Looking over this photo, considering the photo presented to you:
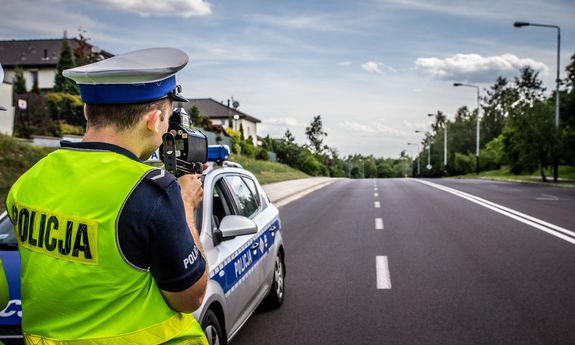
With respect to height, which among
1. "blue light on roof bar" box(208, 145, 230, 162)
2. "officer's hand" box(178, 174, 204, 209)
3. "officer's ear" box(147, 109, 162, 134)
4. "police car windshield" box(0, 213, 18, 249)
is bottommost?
"police car windshield" box(0, 213, 18, 249)

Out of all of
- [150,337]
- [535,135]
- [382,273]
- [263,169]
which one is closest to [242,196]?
[382,273]

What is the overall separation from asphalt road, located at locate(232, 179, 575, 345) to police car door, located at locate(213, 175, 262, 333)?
1.58ft

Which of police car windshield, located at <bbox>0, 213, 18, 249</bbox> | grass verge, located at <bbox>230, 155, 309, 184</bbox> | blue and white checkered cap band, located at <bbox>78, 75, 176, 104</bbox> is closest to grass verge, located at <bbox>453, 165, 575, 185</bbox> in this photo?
grass verge, located at <bbox>230, 155, 309, 184</bbox>

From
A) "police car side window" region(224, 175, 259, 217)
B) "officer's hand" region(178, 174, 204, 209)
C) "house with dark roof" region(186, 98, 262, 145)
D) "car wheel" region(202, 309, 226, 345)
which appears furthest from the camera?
"house with dark roof" region(186, 98, 262, 145)

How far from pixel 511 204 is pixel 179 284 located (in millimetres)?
19111

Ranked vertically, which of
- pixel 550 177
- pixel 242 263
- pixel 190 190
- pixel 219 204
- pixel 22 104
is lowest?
pixel 550 177

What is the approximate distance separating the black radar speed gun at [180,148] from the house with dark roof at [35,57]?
57126 millimetres

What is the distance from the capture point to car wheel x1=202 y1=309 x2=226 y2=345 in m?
3.71

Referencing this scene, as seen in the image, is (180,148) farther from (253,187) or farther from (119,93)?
(253,187)

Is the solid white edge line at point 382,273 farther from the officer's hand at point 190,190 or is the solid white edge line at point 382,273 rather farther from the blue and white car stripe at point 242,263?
the officer's hand at point 190,190

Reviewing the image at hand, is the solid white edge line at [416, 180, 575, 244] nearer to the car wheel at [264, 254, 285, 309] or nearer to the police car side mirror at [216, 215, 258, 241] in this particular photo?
the car wheel at [264, 254, 285, 309]

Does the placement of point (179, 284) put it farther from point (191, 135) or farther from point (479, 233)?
point (479, 233)

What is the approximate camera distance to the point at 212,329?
384 centimetres

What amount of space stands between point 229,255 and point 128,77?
272 centimetres
